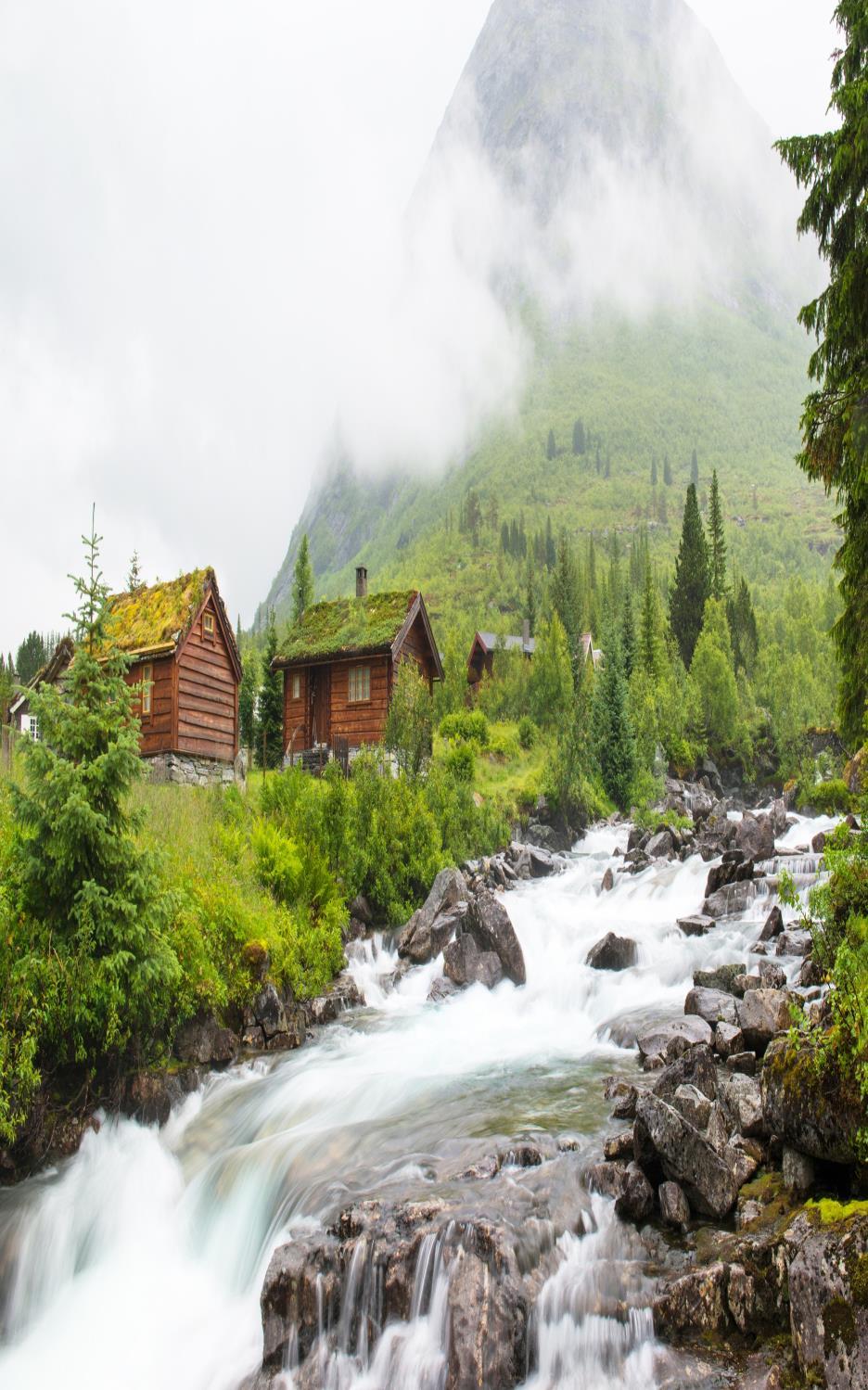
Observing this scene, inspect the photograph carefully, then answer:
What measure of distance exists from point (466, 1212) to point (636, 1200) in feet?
5.10

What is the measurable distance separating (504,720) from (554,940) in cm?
2503

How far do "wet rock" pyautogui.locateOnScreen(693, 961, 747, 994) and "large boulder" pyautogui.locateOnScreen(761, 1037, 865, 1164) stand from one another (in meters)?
6.30

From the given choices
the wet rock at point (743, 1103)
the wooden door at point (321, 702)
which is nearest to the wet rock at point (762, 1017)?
the wet rock at point (743, 1103)

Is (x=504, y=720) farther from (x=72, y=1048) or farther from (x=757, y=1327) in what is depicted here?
(x=757, y=1327)

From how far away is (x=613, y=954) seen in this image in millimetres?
17141

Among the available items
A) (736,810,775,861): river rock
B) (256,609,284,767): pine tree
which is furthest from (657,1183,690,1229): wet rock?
(256,609,284,767): pine tree

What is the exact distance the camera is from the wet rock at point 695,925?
17.9 m

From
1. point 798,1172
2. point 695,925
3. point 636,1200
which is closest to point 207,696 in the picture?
point 695,925

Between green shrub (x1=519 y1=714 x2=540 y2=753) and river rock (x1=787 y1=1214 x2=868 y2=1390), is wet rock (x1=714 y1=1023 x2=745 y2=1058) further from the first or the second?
green shrub (x1=519 y1=714 x2=540 y2=753)

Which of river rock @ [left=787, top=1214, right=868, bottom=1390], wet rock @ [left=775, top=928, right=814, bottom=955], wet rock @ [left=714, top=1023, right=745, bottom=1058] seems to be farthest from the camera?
wet rock @ [left=775, top=928, right=814, bottom=955]

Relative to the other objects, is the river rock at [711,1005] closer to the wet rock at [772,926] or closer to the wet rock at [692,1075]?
the wet rock at [692,1075]

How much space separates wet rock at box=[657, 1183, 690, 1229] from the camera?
284 inches

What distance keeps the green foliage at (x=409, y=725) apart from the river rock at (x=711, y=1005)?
1357 cm

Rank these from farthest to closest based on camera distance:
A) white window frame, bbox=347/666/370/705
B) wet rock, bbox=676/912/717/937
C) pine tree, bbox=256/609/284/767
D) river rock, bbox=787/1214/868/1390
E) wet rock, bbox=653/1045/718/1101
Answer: pine tree, bbox=256/609/284/767 → white window frame, bbox=347/666/370/705 → wet rock, bbox=676/912/717/937 → wet rock, bbox=653/1045/718/1101 → river rock, bbox=787/1214/868/1390
